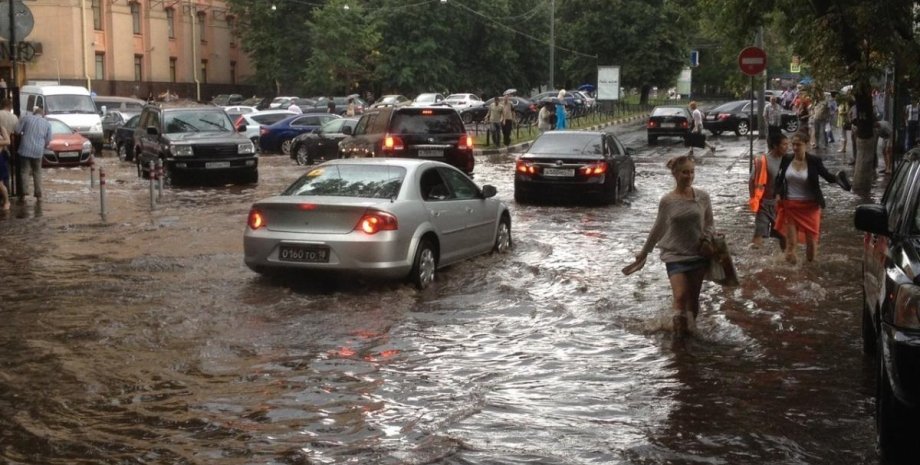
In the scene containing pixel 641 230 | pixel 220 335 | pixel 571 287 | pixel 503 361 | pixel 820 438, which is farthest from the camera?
pixel 641 230

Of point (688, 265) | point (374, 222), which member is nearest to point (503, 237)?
point (374, 222)

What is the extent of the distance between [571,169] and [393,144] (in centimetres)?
396

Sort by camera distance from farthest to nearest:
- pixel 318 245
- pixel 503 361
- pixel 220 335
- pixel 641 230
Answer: pixel 641 230
pixel 318 245
pixel 220 335
pixel 503 361

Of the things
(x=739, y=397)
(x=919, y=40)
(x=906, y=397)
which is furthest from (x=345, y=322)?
(x=919, y=40)

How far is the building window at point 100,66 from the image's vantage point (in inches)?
2375

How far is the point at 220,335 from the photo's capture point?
9516 millimetres

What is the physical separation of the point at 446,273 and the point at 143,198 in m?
11.3

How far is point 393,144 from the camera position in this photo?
72.4 feet

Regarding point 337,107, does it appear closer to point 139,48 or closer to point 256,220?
point 139,48

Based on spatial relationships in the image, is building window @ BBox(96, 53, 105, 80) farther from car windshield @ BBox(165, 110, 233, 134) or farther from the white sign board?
car windshield @ BBox(165, 110, 233, 134)

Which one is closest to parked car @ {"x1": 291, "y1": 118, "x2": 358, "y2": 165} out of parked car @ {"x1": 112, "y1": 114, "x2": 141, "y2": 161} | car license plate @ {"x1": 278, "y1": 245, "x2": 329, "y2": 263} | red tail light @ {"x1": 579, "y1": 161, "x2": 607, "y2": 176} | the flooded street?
parked car @ {"x1": 112, "y1": 114, "x2": 141, "y2": 161}

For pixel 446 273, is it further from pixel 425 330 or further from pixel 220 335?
pixel 220 335

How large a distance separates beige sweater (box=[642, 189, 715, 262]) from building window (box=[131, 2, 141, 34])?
193ft

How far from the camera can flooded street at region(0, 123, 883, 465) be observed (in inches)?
256
